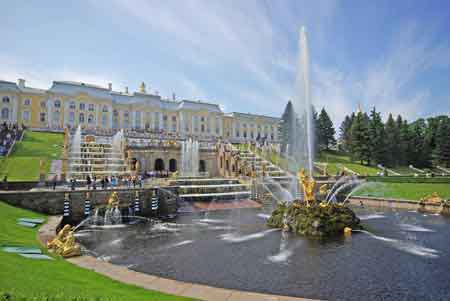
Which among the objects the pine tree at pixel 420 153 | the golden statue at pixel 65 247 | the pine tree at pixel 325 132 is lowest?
the golden statue at pixel 65 247

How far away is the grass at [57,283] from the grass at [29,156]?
2520 cm

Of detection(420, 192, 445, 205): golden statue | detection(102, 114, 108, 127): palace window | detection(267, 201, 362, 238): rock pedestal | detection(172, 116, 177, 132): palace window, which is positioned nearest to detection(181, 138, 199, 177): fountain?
detection(267, 201, 362, 238): rock pedestal

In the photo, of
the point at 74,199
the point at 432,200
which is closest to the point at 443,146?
the point at 432,200

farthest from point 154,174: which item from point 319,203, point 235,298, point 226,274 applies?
point 235,298

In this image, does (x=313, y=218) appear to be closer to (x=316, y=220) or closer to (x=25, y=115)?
(x=316, y=220)

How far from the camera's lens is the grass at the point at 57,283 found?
5527mm

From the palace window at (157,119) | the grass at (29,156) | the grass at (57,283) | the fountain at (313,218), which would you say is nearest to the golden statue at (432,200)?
the fountain at (313,218)

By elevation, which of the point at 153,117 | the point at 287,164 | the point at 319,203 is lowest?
the point at 319,203

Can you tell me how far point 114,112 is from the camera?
81.2 metres

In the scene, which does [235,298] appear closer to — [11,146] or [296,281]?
[296,281]

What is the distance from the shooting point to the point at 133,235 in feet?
52.5

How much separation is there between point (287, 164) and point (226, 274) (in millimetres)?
43501

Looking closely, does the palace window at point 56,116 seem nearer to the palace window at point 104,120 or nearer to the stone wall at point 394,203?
the palace window at point 104,120

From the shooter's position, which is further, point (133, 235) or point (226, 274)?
point (133, 235)
